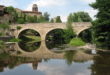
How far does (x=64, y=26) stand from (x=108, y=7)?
1224 inches

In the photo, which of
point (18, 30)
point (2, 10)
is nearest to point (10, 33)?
point (18, 30)

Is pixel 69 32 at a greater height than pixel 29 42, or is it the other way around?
pixel 69 32

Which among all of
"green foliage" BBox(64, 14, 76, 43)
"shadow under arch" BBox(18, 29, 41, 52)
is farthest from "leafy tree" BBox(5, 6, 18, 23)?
"green foliage" BBox(64, 14, 76, 43)

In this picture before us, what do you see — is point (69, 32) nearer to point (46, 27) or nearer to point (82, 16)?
point (46, 27)

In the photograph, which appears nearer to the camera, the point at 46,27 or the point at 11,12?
the point at 46,27

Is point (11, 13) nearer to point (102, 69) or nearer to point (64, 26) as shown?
point (64, 26)

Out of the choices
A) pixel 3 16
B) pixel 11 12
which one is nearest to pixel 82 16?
pixel 11 12

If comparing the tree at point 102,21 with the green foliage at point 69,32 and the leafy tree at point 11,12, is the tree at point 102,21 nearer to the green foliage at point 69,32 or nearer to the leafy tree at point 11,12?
the green foliage at point 69,32

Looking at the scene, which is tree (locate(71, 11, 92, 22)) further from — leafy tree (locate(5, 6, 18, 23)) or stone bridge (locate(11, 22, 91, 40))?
stone bridge (locate(11, 22, 91, 40))

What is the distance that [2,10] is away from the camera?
3287 inches

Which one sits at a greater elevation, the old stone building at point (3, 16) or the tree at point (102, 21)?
the old stone building at point (3, 16)

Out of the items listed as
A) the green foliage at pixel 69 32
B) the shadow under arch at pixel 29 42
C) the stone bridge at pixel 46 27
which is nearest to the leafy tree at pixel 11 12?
the shadow under arch at pixel 29 42

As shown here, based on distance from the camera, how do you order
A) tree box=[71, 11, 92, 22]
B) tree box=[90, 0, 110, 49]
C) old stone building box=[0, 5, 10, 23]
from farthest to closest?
tree box=[71, 11, 92, 22]
old stone building box=[0, 5, 10, 23]
tree box=[90, 0, 110, 49]

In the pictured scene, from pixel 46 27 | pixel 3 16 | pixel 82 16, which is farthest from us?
pixel 82 16
